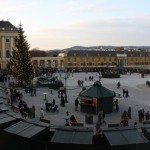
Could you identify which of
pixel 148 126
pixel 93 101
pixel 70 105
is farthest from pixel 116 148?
pixel 70 105

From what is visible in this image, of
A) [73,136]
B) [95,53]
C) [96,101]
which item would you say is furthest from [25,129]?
[95,53]

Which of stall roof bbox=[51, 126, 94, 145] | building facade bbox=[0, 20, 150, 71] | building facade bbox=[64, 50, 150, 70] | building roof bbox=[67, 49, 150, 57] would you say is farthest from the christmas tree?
building roof bbox=[67, 49, 150, 57]

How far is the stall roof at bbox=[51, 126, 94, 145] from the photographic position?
40.4 ft

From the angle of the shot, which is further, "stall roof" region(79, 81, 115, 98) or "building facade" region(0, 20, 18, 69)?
"building facade" region(0, 20, 18, 69)

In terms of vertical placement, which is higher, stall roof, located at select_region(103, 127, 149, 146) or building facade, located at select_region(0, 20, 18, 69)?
building facade, located at select_region(0, 20, 18, 69)

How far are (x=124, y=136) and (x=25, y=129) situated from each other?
3.87 meters

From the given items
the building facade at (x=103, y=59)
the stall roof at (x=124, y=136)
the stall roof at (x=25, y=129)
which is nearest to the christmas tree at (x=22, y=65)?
the stall roof at (x=25, y=129)

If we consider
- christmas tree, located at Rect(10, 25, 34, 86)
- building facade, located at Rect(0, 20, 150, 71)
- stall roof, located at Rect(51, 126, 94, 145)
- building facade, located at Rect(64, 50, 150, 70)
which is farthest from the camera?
building facade, located at Rect(64, 50, 150, 70)

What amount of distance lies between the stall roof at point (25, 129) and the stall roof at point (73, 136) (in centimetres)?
85

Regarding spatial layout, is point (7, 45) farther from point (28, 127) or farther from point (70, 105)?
point (28, 127)

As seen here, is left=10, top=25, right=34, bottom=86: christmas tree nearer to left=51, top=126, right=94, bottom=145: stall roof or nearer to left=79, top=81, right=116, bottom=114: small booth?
left=79, top=81, right=116, bottom=114: small booth

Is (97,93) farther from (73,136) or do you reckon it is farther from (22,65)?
(22,65)

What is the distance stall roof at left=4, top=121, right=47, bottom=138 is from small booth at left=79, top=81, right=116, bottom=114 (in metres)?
11.2

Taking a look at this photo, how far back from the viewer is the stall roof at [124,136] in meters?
12.2
